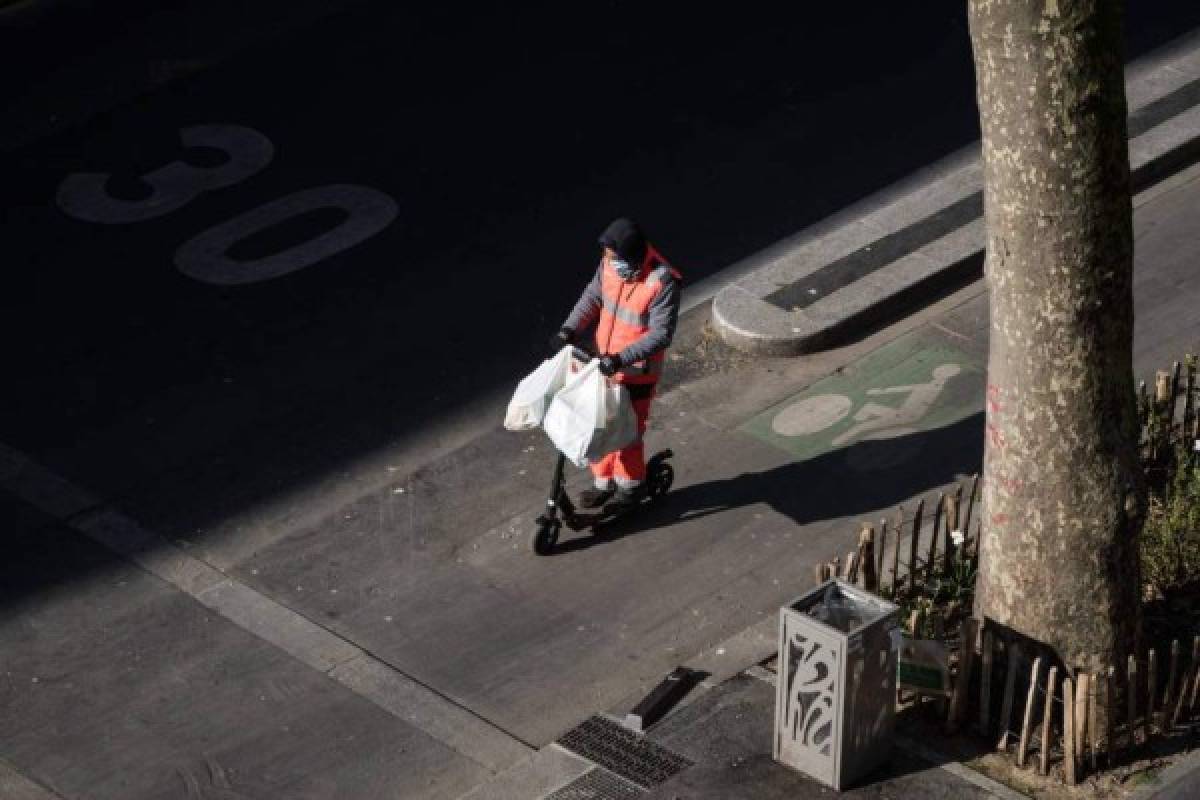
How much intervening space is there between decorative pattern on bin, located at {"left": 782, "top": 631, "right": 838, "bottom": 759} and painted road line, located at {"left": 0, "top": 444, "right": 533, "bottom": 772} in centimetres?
139

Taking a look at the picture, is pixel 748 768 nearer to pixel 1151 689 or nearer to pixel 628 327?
pixel 1151 689

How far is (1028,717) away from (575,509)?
3.27m

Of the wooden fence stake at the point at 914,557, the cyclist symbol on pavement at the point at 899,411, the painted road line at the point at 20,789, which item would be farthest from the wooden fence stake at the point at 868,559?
the painted road line at the point at 20,789

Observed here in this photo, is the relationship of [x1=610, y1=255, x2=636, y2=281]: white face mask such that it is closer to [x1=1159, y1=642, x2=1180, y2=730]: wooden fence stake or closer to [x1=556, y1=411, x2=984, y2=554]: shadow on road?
[x1=556, y1=411, x2=984, y2=554]: shadow on road

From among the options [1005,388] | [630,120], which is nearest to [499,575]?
[1005,388]

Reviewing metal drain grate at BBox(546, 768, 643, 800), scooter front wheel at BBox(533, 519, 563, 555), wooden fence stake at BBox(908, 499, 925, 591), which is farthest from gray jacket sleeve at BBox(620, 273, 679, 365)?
metal drain grate at BBox(546, 768, 643, 800)

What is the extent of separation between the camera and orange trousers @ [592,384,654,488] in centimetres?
1132

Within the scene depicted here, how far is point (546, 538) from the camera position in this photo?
11375 millimetres

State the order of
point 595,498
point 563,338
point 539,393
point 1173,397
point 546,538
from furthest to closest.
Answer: point 595,498, point 546,538, point 563,338, point 1173,397, point 539,393

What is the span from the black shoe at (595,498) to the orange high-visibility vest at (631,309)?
0.68 metres

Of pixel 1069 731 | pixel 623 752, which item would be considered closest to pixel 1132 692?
pixel 1069 731

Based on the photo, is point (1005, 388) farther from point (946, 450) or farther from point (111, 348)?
point (111, 348)

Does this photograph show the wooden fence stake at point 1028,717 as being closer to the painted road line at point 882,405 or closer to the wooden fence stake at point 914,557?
the wooden fence stake at point 914,557

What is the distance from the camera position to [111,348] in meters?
13.6
